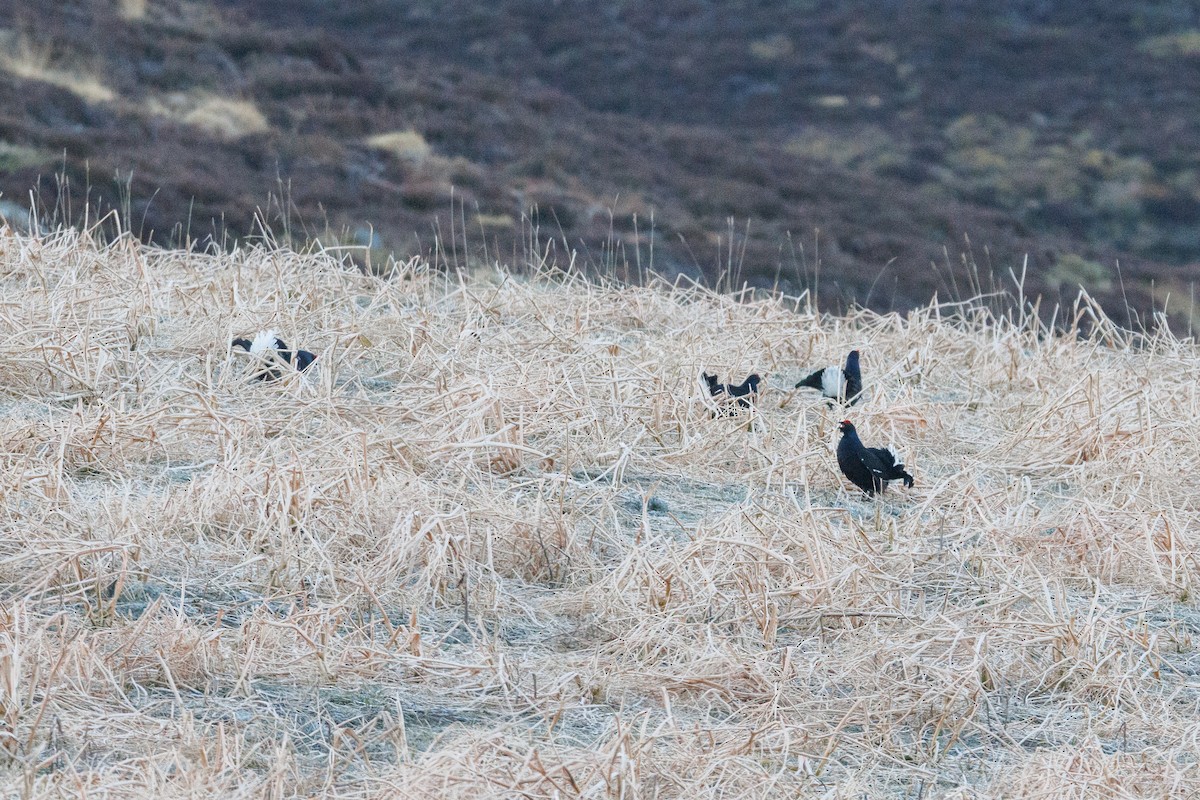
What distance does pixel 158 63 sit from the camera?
70.1 ft

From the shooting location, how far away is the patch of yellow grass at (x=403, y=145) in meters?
20.2

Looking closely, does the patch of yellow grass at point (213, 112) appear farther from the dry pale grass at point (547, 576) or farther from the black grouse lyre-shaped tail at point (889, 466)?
the black grouse lyre-shaped tail at point (889, 466)

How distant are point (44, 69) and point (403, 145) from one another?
18.2 feet

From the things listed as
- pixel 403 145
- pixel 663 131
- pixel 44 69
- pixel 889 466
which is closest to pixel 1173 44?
pixel 663 131

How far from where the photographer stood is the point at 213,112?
20.5 m

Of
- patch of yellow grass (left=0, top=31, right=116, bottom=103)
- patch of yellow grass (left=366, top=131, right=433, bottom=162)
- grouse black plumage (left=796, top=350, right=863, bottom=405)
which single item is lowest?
patch of yellow grass (left=366, top=131, right=433, bottom=162)

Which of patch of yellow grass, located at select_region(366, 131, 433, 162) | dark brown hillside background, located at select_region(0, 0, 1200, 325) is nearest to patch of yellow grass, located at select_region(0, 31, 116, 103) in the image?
dark brown hillside background, located at select_region(0, 0, 1200, 325)

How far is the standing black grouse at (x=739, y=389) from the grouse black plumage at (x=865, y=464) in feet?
2.52

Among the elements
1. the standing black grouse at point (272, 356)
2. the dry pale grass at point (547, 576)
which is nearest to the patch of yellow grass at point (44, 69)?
the dry pale grass at point (547, 576)

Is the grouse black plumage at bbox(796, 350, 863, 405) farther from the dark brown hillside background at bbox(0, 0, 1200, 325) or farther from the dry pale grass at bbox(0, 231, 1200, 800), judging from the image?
the dark brown hillside background at bbox(0, 0, 1200, 325)

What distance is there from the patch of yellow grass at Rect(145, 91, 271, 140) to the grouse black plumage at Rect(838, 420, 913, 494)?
16.5m

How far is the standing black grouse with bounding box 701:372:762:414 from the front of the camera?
17.6 feet

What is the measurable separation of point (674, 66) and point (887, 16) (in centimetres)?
653

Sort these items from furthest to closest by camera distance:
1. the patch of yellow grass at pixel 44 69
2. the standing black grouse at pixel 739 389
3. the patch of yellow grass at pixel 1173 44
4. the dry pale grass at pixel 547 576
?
the patch of yellow grass at pixel 1173 44 < the patch of yellow grass at pixel 44 69 < the standing black grouse at pixel 739 389 < the dry pale grass at pixel 547 576
